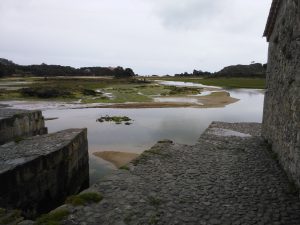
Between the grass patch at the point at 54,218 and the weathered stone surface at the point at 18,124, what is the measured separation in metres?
9.61

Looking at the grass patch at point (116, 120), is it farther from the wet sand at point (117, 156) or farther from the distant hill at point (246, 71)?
the distant hill at point (246, 71)

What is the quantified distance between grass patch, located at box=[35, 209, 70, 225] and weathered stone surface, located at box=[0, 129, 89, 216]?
9.37ft

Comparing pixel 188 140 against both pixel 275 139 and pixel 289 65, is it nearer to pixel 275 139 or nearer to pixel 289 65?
pixel 275 139

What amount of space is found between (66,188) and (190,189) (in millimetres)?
5823

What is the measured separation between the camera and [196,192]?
986 centimetres

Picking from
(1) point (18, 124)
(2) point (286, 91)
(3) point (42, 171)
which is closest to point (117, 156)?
(1) point (18, 124)

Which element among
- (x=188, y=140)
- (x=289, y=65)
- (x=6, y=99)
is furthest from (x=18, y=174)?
(x=6, y=99)

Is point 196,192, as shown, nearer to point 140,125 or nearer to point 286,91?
point 286,91

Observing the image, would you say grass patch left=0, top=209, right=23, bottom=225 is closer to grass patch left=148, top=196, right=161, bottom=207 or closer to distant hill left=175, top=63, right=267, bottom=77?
grass patch left=148, top=196, right=161, bottom=207

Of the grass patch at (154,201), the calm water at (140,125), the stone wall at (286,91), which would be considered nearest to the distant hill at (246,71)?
the calm water at (140,125)

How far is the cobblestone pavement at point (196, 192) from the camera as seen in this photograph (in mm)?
8109

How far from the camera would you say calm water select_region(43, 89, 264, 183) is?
20906 millimetres

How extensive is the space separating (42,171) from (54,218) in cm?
435

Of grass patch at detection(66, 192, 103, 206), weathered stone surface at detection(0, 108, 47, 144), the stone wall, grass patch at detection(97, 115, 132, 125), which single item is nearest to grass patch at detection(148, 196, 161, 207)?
grass patch at detection(66, 192, 103, 206)
